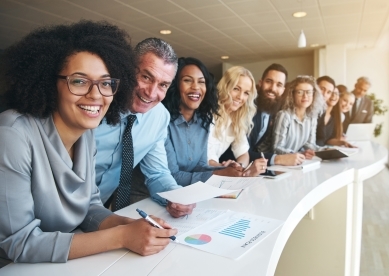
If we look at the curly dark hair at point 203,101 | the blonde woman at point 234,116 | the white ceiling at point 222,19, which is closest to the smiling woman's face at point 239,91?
the blonde woman at point 234,116

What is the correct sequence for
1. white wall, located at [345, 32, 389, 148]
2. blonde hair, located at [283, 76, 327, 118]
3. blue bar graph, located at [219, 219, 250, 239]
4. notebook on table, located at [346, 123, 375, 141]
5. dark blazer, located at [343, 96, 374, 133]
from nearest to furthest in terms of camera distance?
blue bar graph, located at [219, 219, 250, 239], blonde hair, located at [283, 76, 327, 118], notebook on table, located at [346, 123, 375, 141], dark blazer, located at [343, 96, 374, 133], white wall, located at [345, 32, 389, 148]

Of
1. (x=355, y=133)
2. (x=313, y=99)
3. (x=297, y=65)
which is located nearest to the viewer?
(x=313, y=99)

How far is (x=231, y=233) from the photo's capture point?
102cm

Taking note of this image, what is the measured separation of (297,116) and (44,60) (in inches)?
99.2

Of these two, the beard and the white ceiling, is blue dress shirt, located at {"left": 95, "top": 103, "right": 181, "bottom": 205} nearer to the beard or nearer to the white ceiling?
the beard

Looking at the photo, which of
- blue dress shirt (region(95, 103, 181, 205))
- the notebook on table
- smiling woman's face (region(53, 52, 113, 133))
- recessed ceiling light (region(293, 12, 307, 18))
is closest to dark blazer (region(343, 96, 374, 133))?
the notebook on table

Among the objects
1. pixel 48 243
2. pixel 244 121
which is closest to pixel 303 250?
pixel 244 121

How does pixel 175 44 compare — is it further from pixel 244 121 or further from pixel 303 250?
pixel 303 250

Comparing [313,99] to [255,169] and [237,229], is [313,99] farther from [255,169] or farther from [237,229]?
[237,229]

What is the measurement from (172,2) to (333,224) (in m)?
3.94

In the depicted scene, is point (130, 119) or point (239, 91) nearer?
point (130, 119)

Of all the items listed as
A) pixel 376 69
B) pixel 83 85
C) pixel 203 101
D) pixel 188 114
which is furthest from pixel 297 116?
pixel 376 69

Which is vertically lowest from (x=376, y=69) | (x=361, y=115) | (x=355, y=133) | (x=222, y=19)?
(x=355, y=133)

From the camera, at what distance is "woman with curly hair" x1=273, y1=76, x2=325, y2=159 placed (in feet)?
9.61
